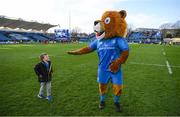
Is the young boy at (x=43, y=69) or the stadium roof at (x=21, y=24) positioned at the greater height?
the stadium roof at (x=21, y=24)

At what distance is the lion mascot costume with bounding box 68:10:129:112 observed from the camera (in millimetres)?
5887

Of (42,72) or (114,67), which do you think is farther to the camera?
(42,72)

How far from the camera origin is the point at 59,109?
609cm

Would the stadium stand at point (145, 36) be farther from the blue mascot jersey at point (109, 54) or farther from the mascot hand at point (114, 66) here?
the mascot hand at point (114, 66)

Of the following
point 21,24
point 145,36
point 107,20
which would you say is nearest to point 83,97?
point 107,20

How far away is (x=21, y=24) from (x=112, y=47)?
7993 centimetres

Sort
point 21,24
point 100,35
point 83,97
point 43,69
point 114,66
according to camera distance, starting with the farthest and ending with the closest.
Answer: point 21,24, point 83,97, point 43,69, point 100,35, point 114,66

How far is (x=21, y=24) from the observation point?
81.9m

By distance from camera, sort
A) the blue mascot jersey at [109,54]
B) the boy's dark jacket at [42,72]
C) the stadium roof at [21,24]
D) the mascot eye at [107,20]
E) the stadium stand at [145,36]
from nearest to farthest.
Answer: the blue mascot jersey at [109,54] → the mascot eye at [107,20] → the boy's dark jacket at [42,72] → the stadium roof at [21,24] → the stadium stand at [145,36]

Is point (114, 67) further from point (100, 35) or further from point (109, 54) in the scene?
point (100, 35)

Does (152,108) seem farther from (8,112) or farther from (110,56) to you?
(8,112)

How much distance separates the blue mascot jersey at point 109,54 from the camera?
Answer: 5946mm

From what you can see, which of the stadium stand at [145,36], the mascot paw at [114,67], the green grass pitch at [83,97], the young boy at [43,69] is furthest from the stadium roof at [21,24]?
the mascot paw at [114,67]

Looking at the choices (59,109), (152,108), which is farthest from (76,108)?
(152,108)
